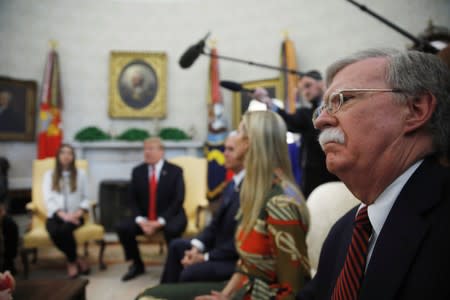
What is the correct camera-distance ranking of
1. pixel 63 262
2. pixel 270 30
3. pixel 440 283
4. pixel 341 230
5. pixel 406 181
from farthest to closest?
pixel 270 30 < pixel 63 262 < pixel 341 230 < pixel 406 181 < pixel 440 283

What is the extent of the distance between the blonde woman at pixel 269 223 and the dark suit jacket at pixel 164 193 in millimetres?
2672

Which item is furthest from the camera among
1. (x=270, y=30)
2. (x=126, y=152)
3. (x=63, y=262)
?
(x=270, y=30)

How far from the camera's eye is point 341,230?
1068mm

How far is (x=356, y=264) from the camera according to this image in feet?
2.61

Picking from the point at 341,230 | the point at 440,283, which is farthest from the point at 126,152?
the point at 440,283

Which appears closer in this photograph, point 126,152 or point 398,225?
point 398,225

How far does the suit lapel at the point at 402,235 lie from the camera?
0.67 meters

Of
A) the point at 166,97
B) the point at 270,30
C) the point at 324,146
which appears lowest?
the point at 324,146

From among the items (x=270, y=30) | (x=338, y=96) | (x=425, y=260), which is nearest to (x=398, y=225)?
(x=425, y=260)

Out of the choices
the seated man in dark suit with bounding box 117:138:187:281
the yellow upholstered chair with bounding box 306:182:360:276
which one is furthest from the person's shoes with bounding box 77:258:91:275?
the yellow upholstered chair with bounding box 306:182:360:276

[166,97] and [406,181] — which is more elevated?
[166,97]

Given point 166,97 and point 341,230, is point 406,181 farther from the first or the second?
point 166,97

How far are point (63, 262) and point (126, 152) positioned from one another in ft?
9.14

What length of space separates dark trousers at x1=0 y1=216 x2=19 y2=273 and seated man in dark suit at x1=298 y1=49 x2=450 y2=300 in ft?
13.3
